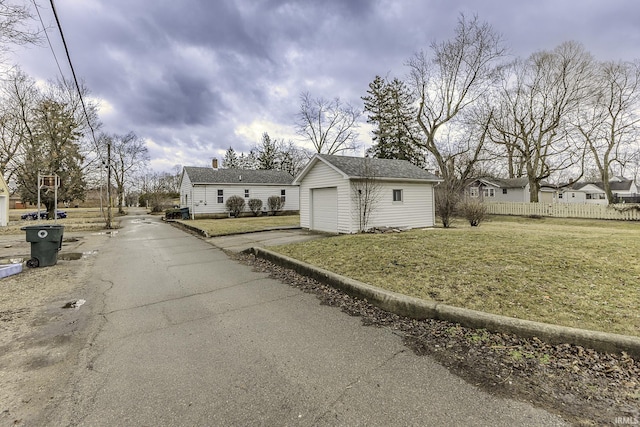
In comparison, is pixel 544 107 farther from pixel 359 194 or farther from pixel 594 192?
pixel 594 192

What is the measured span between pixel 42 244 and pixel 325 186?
9707mm

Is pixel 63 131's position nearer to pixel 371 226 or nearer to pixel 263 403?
pixel 371 226

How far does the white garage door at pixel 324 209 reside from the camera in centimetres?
1336

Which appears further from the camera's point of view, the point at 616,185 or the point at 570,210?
the point at 616,185

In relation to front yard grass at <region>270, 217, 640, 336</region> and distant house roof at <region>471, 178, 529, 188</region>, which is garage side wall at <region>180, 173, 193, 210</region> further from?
distant house roof at <region>471, 178, 529, 188</region>

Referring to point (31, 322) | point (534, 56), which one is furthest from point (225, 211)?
point (534, 56)

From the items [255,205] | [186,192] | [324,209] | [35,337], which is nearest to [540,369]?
[35,337]

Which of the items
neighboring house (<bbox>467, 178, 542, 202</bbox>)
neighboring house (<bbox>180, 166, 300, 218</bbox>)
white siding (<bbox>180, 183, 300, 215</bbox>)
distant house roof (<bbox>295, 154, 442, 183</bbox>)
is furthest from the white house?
distant house roof (<bbox>295, 154, 442, 183</bbox>)

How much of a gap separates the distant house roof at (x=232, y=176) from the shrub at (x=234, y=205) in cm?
170

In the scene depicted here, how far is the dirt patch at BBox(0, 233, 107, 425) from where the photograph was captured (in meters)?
2.52

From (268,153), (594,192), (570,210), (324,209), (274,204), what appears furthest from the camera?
(594,192)

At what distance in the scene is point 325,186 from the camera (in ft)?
44.9

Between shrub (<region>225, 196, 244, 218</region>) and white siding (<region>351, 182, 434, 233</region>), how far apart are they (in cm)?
1562

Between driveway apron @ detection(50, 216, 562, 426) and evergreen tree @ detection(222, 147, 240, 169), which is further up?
evergreen tree @ detection(222, 147, 240, 169)
